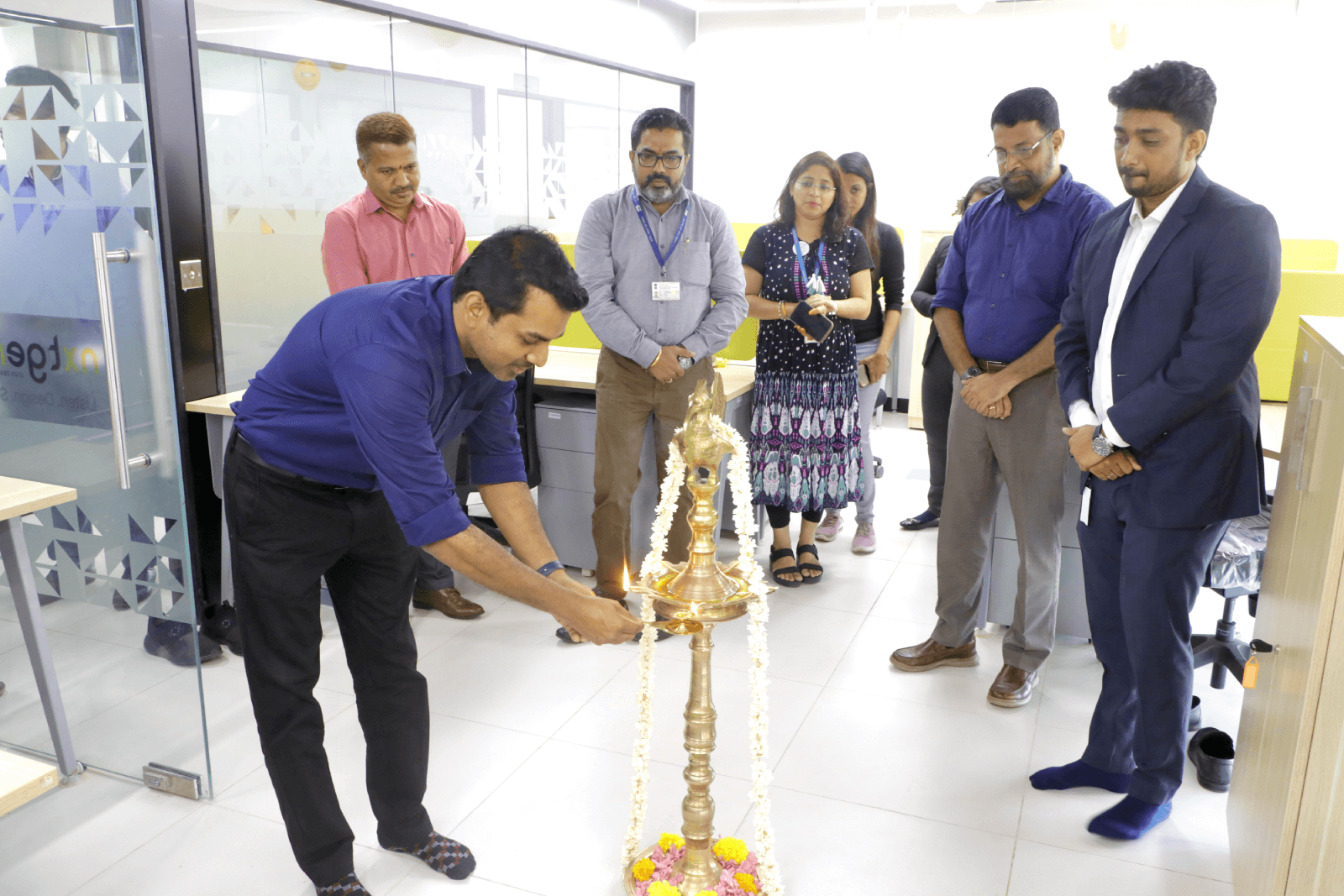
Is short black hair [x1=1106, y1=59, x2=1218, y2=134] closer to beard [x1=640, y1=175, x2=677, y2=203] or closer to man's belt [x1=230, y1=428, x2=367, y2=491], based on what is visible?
beard [x1=640, y1=175, x2=677, y2=203]

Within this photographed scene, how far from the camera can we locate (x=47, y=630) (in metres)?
2.28

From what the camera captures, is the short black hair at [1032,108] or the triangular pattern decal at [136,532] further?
the short black hair at [1032,108]

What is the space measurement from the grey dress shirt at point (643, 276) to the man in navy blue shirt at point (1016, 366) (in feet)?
2.40

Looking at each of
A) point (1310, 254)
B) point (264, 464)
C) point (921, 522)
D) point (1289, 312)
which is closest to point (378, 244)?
point (264, 464)

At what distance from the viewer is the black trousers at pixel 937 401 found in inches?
147

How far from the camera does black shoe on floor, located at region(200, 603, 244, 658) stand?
9.74ft

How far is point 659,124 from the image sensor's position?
115 inches

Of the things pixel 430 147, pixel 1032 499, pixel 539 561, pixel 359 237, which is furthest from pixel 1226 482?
pixel 430 147

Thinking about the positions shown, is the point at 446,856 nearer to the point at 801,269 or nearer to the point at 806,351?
the point at 806,351

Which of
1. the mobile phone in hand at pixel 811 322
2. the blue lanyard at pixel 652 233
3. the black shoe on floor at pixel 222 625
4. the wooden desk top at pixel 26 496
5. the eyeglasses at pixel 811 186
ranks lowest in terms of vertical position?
the black shoe on floor at pixel 222 625

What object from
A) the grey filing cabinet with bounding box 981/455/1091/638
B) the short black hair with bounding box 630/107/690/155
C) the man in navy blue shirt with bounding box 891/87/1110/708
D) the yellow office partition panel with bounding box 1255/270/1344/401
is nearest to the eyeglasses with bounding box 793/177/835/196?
the short black hair with bounding box 630/107/690/155

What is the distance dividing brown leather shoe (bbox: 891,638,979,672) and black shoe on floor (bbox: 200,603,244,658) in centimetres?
197

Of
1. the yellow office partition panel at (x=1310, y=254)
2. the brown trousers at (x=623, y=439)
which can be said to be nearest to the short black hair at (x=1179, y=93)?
the brown trousers at (x=623, y=439)

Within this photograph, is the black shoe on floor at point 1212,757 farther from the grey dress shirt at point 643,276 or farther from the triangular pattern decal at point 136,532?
the triangular pattern decal at point 136,532
